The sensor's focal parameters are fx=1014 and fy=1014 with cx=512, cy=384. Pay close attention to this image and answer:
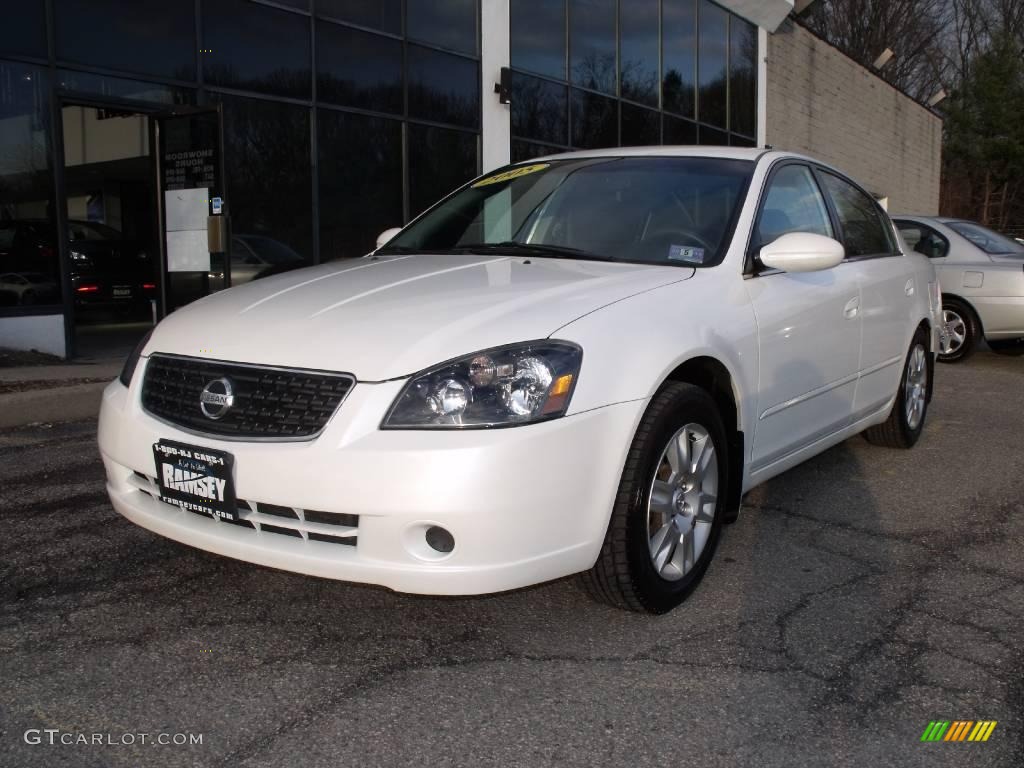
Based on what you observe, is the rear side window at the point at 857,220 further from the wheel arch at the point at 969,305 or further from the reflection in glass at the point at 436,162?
the reflection in glass at the point at 436,162

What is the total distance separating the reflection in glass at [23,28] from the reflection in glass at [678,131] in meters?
11.8

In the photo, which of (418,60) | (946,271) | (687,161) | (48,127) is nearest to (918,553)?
(687,161)

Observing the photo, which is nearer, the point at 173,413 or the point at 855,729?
the point at 855,729

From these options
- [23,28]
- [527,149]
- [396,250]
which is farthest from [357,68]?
[396,250]

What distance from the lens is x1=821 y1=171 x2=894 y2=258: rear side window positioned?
4836 millimetres

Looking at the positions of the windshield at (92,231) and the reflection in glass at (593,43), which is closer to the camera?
the windshield at (92,231)

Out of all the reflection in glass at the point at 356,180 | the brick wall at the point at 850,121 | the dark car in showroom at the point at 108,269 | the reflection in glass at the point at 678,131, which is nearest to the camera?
the reflection in glass at the point at 356,180

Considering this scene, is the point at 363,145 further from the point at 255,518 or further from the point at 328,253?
the point at 255,518

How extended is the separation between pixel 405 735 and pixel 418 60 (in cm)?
1159

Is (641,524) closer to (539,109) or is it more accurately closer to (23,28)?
(23,28)

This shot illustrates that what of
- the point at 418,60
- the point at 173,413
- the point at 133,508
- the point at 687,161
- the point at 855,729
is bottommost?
the point at 855,729

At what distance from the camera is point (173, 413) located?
121 inches

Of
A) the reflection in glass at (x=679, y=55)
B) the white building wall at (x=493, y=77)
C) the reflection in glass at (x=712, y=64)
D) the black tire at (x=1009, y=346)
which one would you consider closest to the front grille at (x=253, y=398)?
the black tire at (x=1009, y=346)

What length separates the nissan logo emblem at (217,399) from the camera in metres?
2.91
